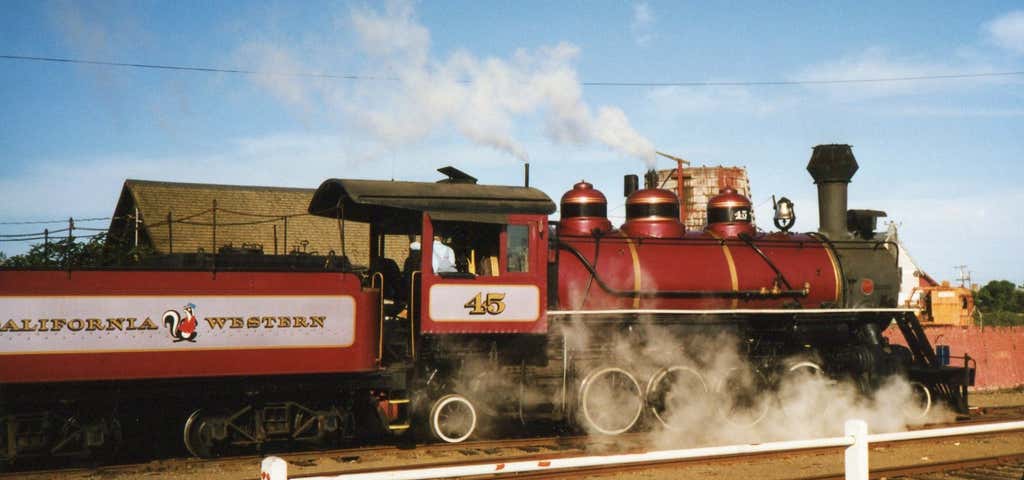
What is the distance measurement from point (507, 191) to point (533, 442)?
3.45 metres

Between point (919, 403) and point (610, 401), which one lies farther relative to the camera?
point (919, 403)

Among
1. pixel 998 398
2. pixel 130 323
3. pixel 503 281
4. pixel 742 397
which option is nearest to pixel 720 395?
pixel 742 397

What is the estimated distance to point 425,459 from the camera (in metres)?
10.3

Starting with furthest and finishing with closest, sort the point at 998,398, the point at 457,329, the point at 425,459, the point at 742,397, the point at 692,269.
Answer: the point at 998,398
the point at 692,269
the point at 742,397
the point at 457,329
the point at 425,459

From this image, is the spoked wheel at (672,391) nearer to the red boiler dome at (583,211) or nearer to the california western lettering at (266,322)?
the red boiler dome at (583,211)

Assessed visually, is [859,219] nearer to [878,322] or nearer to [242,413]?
[878,322]

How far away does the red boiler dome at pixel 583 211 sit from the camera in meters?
12.7

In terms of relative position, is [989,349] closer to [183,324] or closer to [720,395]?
[720,395]

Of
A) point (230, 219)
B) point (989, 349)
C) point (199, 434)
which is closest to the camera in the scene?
point (199, 434)

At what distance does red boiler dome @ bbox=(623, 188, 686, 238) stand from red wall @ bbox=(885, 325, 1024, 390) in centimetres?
1278

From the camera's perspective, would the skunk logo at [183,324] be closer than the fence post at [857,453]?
No

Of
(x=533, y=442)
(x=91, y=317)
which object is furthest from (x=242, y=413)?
(x=533, y=442)

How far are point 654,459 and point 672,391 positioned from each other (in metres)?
6.94

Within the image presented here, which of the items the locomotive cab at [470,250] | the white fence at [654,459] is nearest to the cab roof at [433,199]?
the locomotive cab at [470,250]
